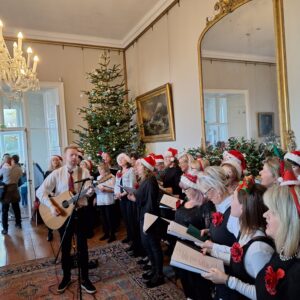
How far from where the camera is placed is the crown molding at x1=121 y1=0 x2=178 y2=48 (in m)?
5.12

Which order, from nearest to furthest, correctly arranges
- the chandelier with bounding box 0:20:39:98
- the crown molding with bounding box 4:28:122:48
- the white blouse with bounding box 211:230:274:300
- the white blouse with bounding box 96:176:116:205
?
the white blouse with bounding box 211:230:274:300, the chandelier with bounding box 0:20:39:98, the white blouse with bounding box 96:176:116:205, the crown molding with bounding box 4:28:122:48

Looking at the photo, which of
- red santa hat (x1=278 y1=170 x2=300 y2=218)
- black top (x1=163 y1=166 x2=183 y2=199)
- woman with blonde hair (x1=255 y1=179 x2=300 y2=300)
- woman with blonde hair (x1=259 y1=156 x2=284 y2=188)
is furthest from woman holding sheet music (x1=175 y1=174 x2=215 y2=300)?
black top (x1=163 y1=166 x2=183 y2=199)

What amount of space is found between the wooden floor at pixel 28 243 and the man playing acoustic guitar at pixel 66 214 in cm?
127

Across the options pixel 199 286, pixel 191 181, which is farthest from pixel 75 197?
pixel 199 286

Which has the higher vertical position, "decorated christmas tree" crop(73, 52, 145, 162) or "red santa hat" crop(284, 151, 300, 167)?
"decorated christmas tree" crop(73, 52, 145, 162)

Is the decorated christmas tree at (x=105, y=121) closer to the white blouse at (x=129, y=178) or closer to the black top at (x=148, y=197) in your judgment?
the white blouse at (x=129, y=178)

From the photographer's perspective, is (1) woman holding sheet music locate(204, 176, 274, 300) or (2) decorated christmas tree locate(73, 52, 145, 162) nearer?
(1) woman holding sheet music locate(204, 176, 274, 300)

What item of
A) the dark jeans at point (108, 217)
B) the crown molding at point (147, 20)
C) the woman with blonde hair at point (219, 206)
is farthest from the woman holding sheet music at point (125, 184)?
the crown molding at point (147, 20)

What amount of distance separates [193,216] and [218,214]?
14.2 inches

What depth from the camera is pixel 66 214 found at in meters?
2.94

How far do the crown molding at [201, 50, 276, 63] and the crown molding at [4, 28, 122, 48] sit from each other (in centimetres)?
355

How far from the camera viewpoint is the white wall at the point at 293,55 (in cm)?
278

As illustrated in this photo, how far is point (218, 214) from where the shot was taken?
1.96 metres

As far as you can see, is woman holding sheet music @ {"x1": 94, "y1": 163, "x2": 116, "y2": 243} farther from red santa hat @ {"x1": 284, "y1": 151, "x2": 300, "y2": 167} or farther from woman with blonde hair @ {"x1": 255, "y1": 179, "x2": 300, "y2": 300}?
woman with blonde hair @ {"x1": 255, "y1": 179, "x2": 300, "y2": 300}
